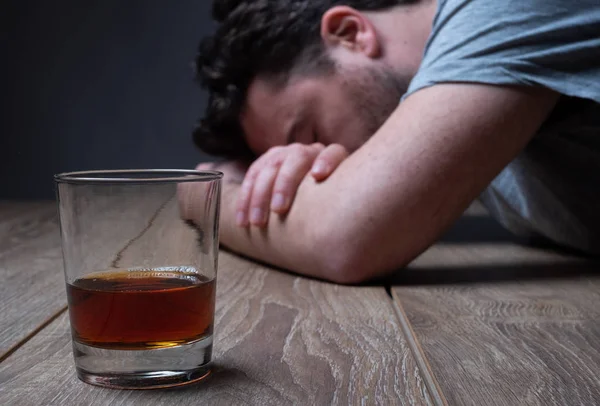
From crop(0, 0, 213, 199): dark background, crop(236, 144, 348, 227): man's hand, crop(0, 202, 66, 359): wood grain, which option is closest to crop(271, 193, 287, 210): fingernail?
crop(236, 144, 348, 227): man's hand


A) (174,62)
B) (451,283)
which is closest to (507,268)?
(451,283)

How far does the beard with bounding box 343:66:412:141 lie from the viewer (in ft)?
4.49

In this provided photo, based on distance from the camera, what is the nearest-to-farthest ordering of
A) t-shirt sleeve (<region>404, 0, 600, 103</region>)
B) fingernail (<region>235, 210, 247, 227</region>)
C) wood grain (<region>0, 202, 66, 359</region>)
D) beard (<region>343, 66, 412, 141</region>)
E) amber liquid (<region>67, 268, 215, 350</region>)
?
amber liquid (<region>67, 268, 215, 350</region>)
wood grain (<region>0, 202, 66, 359</region>)
t-shirt sleeve (<region>404, 0, 600, 103</region>)
fingernail (<region>235, 210, 247, 227</region>)
beard (<region>343, 66, 412, 141</region>)

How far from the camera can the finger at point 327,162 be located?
41.6 inches

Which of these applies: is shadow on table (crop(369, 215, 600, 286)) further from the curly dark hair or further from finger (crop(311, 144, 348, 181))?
the curly dark hair

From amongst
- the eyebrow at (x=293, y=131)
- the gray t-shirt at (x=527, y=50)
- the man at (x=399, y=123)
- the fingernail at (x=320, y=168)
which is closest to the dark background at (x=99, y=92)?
the man at (x=399, y=123)

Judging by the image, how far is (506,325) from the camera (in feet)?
2.48

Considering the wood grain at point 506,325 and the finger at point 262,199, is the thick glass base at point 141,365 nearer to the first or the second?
the wood grain at point 506,325

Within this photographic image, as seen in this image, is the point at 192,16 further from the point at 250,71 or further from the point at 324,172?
the point at 324,172

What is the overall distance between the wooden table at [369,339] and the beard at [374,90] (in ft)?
1.18

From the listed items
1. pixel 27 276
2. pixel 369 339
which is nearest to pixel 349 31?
pixel 27 276

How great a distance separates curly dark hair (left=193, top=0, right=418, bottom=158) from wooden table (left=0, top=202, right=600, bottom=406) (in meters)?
0.47

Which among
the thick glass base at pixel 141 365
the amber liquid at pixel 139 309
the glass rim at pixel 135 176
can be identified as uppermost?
the glass rim at pixel 135 176

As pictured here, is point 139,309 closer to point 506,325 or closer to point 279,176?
point 506,325
